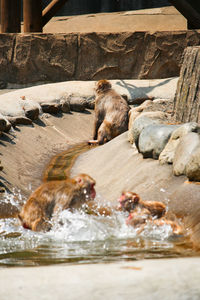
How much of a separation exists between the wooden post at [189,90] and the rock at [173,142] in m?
1.16

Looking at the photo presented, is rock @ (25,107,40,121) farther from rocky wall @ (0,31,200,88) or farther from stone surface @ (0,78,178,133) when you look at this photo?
rocky wall @ (0,31,200,88)

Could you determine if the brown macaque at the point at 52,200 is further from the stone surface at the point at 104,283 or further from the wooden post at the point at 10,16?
the wooden post at the point at 10,16

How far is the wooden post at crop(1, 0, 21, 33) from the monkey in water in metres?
10.2

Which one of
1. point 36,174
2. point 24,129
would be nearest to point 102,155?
point 36,174

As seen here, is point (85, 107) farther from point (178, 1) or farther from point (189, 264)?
point (189, 264)

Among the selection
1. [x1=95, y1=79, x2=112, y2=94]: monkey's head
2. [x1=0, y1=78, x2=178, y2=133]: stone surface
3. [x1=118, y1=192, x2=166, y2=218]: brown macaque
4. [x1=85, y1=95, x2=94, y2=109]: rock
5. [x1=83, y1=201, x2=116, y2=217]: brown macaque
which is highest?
[x1=118, y1=192, x2=166, y2=218]: brown macaque

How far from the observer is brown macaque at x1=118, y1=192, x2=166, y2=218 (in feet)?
18.7

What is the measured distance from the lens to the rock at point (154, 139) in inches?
302

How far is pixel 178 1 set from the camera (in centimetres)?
1459

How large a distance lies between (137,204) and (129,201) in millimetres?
88

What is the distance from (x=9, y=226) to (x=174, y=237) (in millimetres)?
1791

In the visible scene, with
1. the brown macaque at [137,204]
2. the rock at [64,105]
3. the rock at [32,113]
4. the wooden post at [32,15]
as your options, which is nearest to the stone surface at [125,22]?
the wooden post at [32,15]

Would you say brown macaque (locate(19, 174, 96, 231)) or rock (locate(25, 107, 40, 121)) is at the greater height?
brown macaque (locate(19, 174, 96, 231))

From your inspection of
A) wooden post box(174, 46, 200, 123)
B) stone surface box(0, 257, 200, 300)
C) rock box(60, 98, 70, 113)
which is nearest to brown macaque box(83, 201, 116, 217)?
A: wooden post box(174, 46, 200, 123)
